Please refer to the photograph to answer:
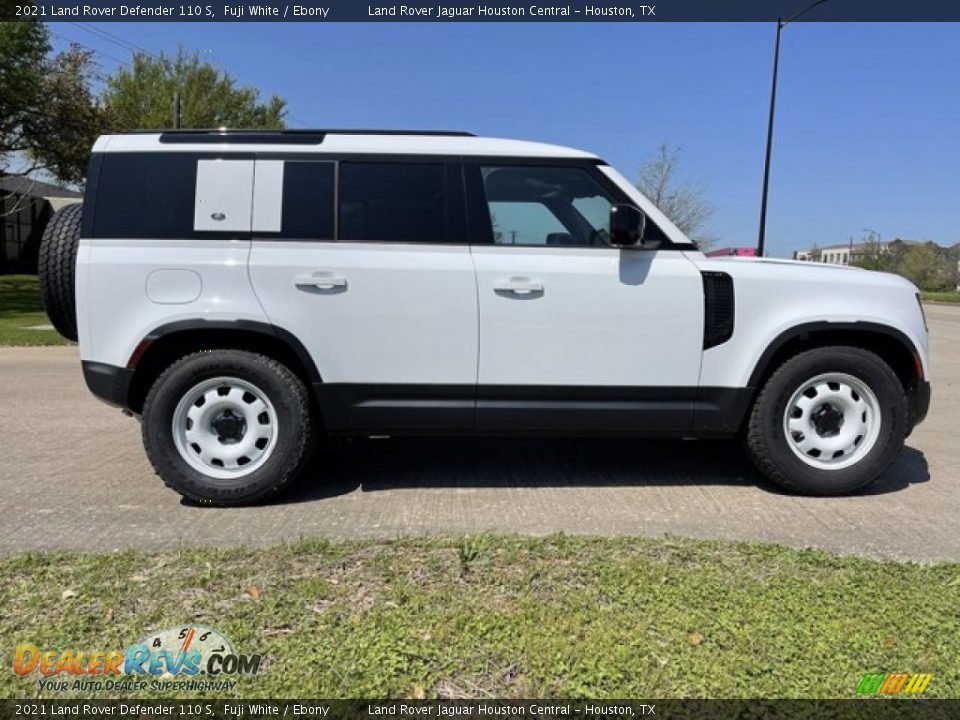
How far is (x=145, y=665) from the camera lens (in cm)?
235

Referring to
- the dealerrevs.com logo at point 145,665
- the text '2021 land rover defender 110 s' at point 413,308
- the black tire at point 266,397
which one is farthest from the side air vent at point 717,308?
the dealerrevs.com logo at point 145,665

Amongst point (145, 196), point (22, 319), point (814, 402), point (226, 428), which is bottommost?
point (22, 319)

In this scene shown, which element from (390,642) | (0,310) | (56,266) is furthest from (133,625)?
(0,310)

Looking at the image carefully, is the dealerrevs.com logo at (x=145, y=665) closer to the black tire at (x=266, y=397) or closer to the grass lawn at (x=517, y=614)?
the grass lawn at (x=517, y=614)

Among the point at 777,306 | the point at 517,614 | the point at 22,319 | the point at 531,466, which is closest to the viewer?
the point at 517,614

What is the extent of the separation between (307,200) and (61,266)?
1449 millimetres

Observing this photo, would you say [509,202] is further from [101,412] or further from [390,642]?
[101,412]

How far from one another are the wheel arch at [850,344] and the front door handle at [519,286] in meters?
1.38

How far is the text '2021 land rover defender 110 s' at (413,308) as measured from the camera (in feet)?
12.5

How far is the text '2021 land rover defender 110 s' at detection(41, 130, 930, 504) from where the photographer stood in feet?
12.5

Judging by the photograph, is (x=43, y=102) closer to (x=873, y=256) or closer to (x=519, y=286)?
(x=519, y=286)

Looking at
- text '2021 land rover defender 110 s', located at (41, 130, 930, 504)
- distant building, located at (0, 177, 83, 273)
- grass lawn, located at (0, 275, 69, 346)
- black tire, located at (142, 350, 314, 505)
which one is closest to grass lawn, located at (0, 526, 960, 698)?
black tire, located at (142, 350, 314, 505)

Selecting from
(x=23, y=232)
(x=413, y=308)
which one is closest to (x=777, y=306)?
(x=413, y=308)

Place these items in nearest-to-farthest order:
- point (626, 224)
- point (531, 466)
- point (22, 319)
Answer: point (626, 224), point (531, 466), point (22, 319)
